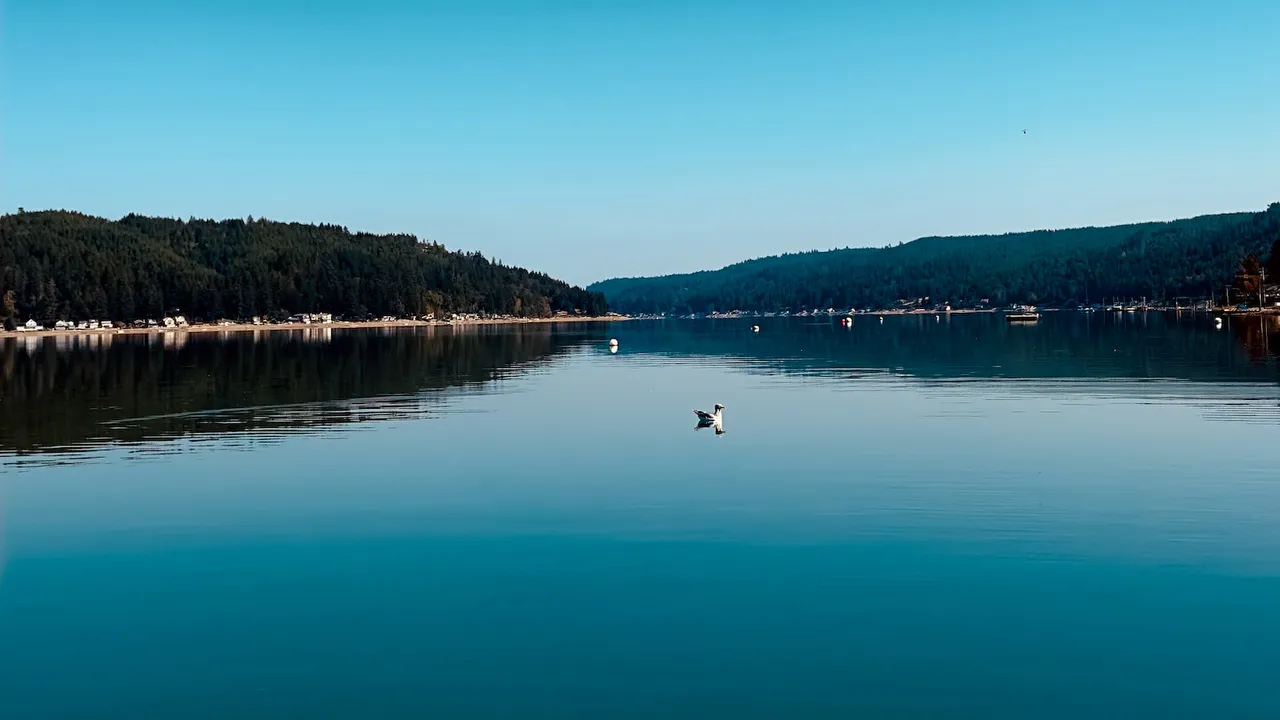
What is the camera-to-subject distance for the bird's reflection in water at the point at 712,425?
38981 millimetres

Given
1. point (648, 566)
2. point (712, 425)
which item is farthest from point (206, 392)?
point (648, 566)

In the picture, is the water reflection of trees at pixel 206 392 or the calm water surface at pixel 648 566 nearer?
the calm water surface at pixel 648 566

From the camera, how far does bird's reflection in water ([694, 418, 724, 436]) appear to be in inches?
1535

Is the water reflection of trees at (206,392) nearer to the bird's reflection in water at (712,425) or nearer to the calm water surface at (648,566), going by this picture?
the calm water surface at (648,566)

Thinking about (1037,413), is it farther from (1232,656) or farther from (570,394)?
(1232,656)

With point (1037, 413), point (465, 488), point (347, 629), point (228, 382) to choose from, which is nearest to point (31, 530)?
point (465, 488)

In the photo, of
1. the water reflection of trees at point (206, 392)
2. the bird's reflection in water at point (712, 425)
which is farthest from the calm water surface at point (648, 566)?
the bird's reflection in water at point (712, 425)

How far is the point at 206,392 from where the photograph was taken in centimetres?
5772

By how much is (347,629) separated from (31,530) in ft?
34.4

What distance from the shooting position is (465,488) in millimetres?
27422

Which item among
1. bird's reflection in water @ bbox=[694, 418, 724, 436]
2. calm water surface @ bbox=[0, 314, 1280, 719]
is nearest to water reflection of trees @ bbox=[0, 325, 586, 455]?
calm water surface @ bbox=[0, 314, 1280, 719]

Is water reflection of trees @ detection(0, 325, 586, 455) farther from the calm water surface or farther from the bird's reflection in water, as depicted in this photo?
the bird's reflection in water

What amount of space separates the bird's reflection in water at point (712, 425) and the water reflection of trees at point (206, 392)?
12.2 metres

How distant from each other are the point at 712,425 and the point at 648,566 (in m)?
22.1
